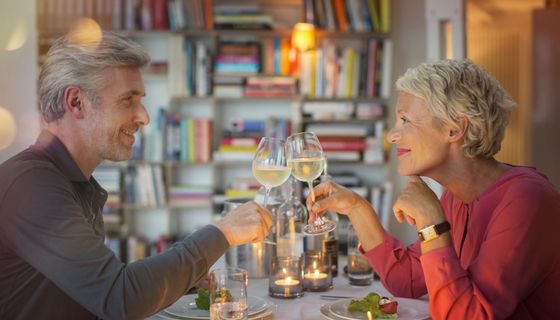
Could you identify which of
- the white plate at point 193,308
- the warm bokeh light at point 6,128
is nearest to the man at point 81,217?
the white plate at point 193,308

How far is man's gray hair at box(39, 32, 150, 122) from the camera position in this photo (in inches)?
61.7

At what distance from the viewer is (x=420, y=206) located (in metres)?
1.63

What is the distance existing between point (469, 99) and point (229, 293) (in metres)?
0.73

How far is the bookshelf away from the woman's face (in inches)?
124

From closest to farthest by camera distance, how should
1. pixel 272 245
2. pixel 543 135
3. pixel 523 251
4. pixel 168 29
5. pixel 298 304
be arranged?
pixel 523 251, pixel 298 304, pixel 272 245, pixel 168 29, pixel 543 135

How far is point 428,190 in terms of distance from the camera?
1.67 meters

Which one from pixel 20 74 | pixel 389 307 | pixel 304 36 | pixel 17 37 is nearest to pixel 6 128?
pixel 20 74

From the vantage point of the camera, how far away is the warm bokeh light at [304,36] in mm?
→ 4785

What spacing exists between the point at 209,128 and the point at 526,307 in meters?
3.54

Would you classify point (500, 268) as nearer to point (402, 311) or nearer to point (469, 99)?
point (402, 311)

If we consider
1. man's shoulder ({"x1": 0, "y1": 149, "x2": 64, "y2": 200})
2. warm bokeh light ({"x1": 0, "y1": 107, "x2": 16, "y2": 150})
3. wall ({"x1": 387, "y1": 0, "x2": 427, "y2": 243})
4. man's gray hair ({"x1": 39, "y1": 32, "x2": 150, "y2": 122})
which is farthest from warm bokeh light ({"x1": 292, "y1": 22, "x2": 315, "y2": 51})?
man's shoulder ({"x1": 0, "y1": 149, "x2": 64, "y2": 200})

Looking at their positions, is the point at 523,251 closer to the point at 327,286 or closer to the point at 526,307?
the point at 526,307

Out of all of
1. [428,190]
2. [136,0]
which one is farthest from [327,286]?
[136,0]

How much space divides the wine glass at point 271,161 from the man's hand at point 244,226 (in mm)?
234
